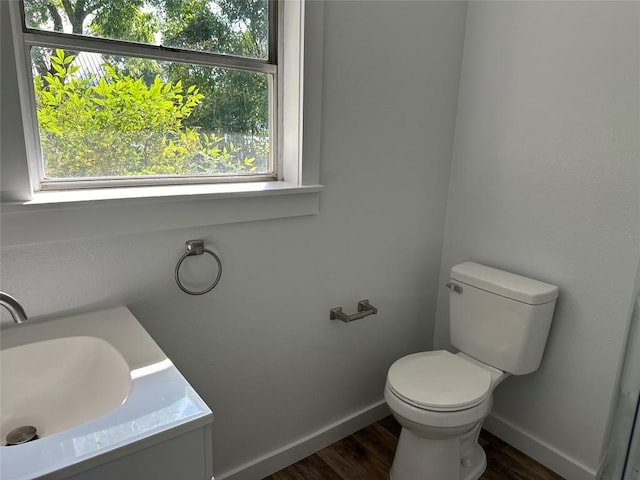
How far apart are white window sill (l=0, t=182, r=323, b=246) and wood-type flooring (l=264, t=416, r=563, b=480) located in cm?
101

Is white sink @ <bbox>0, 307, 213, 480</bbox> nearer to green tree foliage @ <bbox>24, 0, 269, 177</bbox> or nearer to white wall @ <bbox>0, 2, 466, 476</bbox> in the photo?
white wall @ <bbox>0, 2, 466, 476</bbox>

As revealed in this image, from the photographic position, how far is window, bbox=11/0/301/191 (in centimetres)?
118

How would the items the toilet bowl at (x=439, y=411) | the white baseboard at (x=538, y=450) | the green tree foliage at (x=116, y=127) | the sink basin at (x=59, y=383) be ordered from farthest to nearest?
the white baseboard at (x=538, y=450) < the toilet bowl at (x=439, y=411) < the green tree foliage at (x=116, y=127) < the sink basin at (x=59, y=383)

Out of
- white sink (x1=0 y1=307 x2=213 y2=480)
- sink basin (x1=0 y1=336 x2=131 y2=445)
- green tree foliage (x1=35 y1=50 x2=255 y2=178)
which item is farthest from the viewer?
green tree foliage (x1=35 y1=50 x2=255 y2=178)

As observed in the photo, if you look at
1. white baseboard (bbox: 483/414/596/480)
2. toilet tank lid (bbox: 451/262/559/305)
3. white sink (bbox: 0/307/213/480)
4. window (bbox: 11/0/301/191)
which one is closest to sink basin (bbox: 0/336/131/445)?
white sink (bbox: 0/307/213/480)

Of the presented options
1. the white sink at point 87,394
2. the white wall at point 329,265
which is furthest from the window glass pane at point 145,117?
the white sink at point 87,394

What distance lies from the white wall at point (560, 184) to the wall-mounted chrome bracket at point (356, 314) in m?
0.54

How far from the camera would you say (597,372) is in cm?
167

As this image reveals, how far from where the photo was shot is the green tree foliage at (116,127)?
120 centimetres

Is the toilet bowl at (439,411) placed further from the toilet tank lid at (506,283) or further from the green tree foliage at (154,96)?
the green tree foliage at (154,96)

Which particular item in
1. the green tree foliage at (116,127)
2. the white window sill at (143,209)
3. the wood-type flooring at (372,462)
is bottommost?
the wood-type flooring at (372,462)

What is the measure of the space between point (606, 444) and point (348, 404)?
97 cm

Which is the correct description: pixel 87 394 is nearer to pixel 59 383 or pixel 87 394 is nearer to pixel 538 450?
pixel 59 383

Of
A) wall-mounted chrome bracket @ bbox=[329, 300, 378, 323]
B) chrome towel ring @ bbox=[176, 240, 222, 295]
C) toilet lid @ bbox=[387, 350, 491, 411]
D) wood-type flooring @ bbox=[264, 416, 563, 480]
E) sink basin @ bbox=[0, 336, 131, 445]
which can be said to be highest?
chrome towel ring @ bbox=[176, 240, 222, 295]
